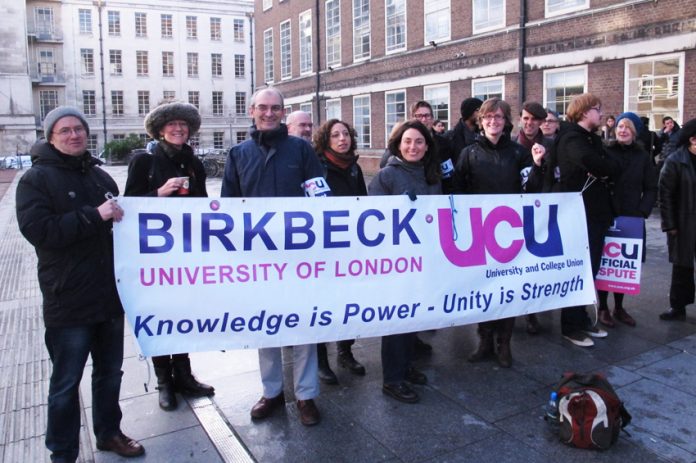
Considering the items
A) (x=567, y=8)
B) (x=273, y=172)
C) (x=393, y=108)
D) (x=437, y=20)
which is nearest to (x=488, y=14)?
(x=437, y=20)

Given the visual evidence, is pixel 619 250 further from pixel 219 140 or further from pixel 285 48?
pixel 219 140

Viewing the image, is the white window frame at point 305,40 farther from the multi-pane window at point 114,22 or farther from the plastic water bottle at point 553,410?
the multi-pane window at point 114,22

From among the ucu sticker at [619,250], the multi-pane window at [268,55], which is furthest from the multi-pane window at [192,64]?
the ucu sticker at [619,250]

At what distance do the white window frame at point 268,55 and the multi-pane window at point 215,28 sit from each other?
27.1 metres

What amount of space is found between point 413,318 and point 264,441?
119 centimetres

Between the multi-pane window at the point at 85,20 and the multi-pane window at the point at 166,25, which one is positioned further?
the multi-pane window at the point at 166,25

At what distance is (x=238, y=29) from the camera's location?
6262 centimetres

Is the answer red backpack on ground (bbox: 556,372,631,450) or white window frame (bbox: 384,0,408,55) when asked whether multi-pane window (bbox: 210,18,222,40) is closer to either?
white window frame (bbox: 384,0,408,55)

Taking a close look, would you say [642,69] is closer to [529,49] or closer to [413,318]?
[529,49]

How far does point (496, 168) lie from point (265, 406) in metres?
2.43

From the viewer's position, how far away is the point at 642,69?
1567 cm

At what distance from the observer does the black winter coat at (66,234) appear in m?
2.90

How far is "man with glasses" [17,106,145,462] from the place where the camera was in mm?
2918

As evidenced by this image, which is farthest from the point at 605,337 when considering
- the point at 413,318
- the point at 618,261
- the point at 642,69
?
the point at 642,69
